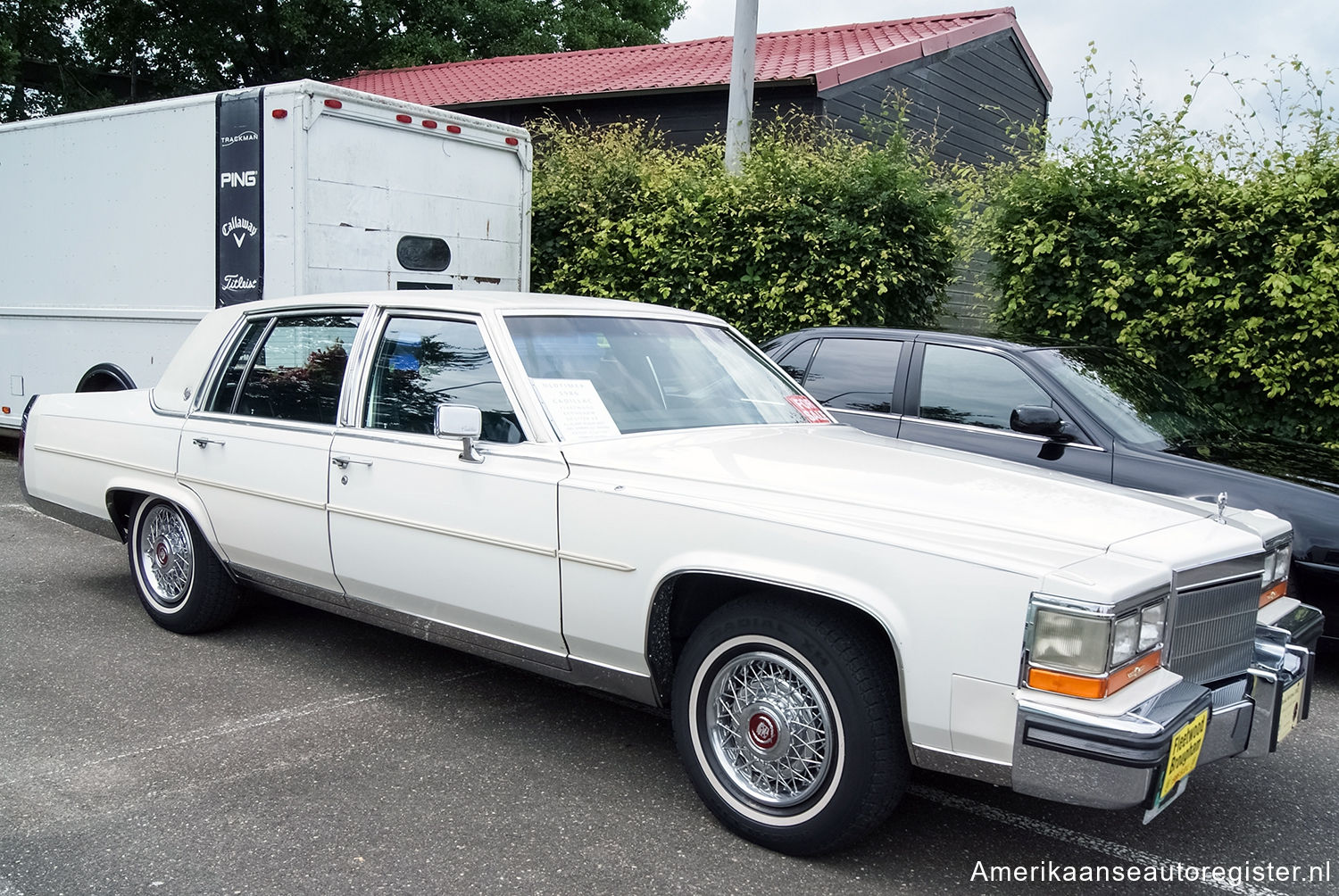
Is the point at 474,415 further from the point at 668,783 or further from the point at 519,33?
the point at 519,33

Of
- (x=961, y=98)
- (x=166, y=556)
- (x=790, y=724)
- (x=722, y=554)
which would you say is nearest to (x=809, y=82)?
(x=961, y=98)

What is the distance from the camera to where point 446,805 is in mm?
3496

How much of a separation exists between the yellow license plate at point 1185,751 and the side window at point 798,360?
410 centimetres

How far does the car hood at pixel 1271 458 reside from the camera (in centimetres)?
524

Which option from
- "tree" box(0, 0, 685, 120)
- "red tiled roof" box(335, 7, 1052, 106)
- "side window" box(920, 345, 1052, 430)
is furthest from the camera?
"tree" box(0, 0, 685, 120)

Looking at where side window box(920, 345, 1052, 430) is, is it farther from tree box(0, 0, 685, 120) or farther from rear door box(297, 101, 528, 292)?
tree box(0, 0, 685, 120)

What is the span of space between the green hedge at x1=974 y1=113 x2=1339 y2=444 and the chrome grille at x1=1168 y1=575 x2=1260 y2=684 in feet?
13.7

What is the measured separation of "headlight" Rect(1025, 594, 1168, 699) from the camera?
2.63 meters

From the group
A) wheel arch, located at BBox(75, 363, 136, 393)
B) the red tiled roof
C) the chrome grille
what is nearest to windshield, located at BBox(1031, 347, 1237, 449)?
the chrome grille

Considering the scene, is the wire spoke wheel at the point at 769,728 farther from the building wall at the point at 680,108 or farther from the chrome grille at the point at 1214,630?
the building wall at the point at 680,108

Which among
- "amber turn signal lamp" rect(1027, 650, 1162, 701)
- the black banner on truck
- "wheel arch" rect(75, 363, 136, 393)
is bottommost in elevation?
"wheel arch" rect(75, 363, 136, 393)

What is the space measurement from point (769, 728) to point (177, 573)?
11.0 ft

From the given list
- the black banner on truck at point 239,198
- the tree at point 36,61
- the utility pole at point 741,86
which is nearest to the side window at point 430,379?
the black banner on truck at point 239,198

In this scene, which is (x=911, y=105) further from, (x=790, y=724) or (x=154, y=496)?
(x=790, y=724)
